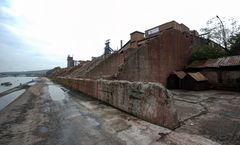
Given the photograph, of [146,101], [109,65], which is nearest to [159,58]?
[109,65]

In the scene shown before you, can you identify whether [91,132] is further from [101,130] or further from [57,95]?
[57,95]

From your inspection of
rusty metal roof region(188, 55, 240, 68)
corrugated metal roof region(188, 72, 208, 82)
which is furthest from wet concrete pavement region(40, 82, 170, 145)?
rusty metal roof region(188, 55, 240, 68)

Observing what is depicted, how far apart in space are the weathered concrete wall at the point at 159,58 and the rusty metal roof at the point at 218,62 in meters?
1.70

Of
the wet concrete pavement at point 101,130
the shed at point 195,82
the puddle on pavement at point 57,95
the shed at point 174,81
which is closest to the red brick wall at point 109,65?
the puddle on pavement at point 57,95

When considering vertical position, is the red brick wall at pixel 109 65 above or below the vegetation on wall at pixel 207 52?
below

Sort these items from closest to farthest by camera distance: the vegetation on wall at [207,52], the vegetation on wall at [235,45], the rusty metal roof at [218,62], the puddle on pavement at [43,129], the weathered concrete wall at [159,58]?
1. the puddle on pavement at [43,129]
2. the weathered concrete wall at [159,58]
3. the rusty metal roof at [218,62]
4. the vegetation on wall at [235,45]
5. the vegetation on wall at [207,52]

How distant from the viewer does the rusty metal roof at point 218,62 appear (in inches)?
619

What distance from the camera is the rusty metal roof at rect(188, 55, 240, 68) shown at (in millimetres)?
15725

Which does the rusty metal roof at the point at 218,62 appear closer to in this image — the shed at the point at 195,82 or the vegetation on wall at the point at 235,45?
the shed at the point at 195,82

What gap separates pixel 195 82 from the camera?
1631cm

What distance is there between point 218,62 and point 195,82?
3650 millimetres

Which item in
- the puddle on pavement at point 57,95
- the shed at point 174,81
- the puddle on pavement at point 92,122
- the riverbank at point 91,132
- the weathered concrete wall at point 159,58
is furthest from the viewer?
the shed at point 174,81

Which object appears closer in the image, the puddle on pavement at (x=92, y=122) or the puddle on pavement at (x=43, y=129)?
the puddle on pavement at (x=43, y=129)

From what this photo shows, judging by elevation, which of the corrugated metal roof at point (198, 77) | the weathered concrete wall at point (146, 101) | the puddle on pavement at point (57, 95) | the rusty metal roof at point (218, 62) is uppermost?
the rusty metal roof at point (218, 62)
